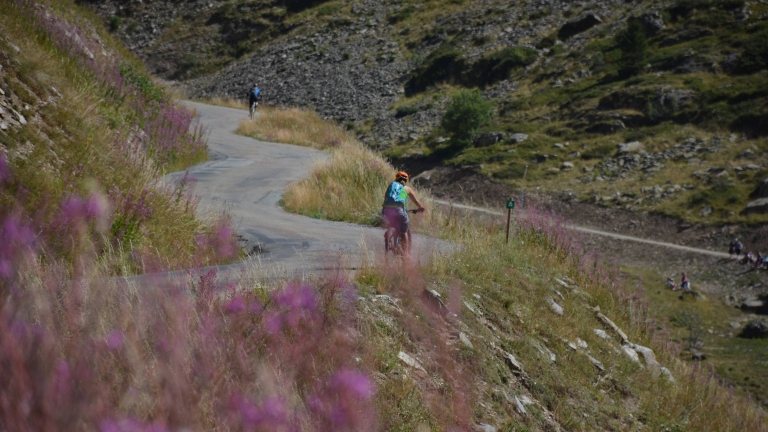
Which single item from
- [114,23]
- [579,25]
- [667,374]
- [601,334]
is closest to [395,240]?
[601,334]

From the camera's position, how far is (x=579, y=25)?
60781 millimetres

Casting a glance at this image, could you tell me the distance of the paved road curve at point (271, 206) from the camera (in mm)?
9555

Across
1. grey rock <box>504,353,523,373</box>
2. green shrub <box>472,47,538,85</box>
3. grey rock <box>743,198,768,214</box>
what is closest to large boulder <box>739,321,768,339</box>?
grey rock <box>743,198,768,214</box>

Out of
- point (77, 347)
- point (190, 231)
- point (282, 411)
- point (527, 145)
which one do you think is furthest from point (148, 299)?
point (527, 145)

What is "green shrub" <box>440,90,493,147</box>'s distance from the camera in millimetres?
50094

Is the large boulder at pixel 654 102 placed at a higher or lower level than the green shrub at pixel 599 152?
higher

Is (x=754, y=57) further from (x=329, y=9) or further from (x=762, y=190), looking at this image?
(x=329, y=9)

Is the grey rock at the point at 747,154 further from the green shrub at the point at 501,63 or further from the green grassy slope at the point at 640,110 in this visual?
the green shrub at the point at 501,63

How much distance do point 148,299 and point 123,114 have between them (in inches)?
382

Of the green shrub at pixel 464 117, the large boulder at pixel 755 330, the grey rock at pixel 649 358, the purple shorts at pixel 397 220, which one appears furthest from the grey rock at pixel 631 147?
the purple shorts at pixel 397 220

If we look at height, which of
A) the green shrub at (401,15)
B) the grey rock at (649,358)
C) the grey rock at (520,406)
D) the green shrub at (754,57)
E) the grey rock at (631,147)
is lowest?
the grey rock at (649,358)

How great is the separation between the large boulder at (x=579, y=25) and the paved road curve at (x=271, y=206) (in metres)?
40.7

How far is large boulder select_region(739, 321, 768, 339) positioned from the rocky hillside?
10245 mm

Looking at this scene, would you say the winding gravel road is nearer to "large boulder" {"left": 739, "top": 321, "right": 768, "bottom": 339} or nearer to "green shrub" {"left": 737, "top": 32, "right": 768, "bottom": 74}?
"large boulder" {"left": 739, "top": 321, "right": 768, "bottom": 339}
